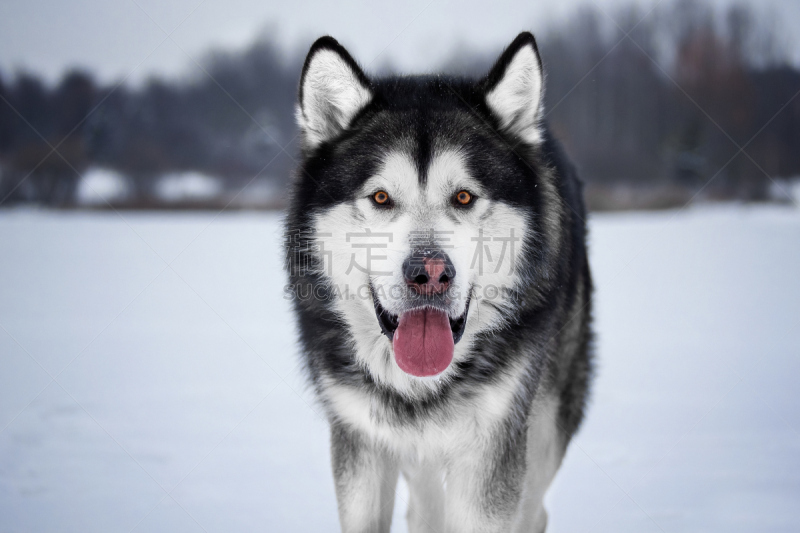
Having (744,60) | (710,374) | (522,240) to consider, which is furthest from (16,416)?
(744,60)

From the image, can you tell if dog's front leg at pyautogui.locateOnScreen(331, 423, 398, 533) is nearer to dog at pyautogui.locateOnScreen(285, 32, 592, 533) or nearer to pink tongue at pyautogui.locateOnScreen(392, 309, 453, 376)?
dog at pyautogui.locateOnScreen(285, 32, 592, 533)

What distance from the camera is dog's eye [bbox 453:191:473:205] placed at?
2.27 meters

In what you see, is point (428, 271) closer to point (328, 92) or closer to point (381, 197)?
point (381, 197)

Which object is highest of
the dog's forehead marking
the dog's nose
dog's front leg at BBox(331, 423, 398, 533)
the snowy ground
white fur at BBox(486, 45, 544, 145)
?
white fur at BBox(486, 45, 544, 145)

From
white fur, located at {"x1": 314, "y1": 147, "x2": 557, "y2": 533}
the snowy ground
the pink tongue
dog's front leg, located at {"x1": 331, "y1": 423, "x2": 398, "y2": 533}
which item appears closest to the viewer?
the pink tongue

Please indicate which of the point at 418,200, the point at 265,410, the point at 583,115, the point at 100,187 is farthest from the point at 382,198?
the point at 583,115

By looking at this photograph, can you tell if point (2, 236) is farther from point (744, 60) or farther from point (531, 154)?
point (744, 60)

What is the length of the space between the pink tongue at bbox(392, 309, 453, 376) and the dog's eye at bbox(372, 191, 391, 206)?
1.44 feet

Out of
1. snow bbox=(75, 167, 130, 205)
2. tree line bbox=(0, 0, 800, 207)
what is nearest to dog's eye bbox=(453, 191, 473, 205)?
tree line bbox=(0, 0, 800, 207)

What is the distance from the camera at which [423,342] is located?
83.7 inches

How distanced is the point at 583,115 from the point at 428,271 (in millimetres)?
24305

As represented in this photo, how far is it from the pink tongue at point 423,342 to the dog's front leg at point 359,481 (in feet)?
1.45

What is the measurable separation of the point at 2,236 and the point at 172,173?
9.20 metres

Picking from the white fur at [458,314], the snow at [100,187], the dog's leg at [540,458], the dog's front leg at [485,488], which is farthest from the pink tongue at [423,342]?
the snow at [100,187]
